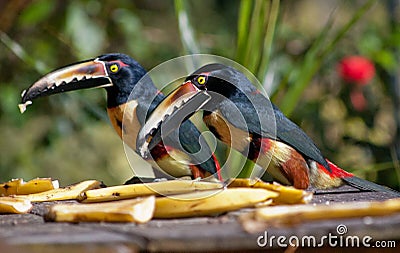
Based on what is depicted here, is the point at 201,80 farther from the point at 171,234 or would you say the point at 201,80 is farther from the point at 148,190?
the point at 171,234

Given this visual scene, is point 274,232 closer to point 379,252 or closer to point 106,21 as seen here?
point 379,252

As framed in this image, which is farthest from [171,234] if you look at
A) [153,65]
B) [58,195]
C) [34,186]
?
[153,65]

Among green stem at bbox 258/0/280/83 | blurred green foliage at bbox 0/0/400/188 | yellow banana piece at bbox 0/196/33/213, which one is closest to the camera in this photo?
yellow banana piece at bbox 0/196/33/213

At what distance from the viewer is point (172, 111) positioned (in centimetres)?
186

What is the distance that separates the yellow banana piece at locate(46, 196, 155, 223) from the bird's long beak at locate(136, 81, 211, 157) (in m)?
0.39

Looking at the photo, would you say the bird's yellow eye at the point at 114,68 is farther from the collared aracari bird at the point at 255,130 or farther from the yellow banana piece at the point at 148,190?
the yellow banana piece at the point at 148,190

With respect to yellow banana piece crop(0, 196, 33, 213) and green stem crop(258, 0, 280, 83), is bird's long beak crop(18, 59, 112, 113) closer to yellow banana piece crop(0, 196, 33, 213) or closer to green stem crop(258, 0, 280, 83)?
yellow banana piece crop(0, 196, 33, 213)

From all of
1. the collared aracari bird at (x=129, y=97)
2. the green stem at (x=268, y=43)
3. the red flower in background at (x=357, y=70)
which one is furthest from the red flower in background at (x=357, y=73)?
the collared aracari bird at (x=129, y=97)

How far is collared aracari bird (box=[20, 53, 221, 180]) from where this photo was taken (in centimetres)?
207

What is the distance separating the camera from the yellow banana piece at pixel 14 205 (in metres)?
1.69

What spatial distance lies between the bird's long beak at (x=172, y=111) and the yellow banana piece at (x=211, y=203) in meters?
0.34
